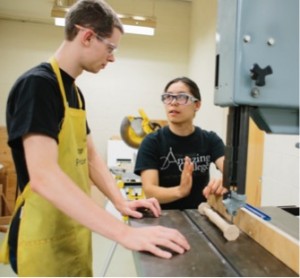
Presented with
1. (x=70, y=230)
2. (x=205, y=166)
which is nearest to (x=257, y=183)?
(x=205, y=166)

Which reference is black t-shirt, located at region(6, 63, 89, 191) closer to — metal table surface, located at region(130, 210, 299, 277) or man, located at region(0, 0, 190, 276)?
man, located at region(0, 0, 190, 276)

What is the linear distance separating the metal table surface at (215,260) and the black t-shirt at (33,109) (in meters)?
0.45

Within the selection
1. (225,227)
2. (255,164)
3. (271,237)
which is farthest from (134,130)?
(271,237)

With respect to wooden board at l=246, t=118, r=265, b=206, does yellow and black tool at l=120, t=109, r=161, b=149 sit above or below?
above

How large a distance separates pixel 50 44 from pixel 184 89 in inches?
124

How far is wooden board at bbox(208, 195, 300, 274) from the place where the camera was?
2.61 ft

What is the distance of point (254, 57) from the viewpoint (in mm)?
749

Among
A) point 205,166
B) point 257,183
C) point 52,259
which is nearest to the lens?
point 52,259

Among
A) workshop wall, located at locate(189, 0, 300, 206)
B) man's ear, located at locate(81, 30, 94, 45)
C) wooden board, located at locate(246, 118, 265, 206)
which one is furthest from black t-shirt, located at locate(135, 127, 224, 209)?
wooden board, located at locate(246, 118, 265, 206)

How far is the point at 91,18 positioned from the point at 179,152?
32.5 inches

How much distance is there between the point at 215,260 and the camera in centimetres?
81

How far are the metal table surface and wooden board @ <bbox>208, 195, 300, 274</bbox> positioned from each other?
0.05 ft

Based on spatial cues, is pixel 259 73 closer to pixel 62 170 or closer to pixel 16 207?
pixel 62 170

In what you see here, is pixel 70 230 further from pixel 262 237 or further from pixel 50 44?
pixel 50 44
